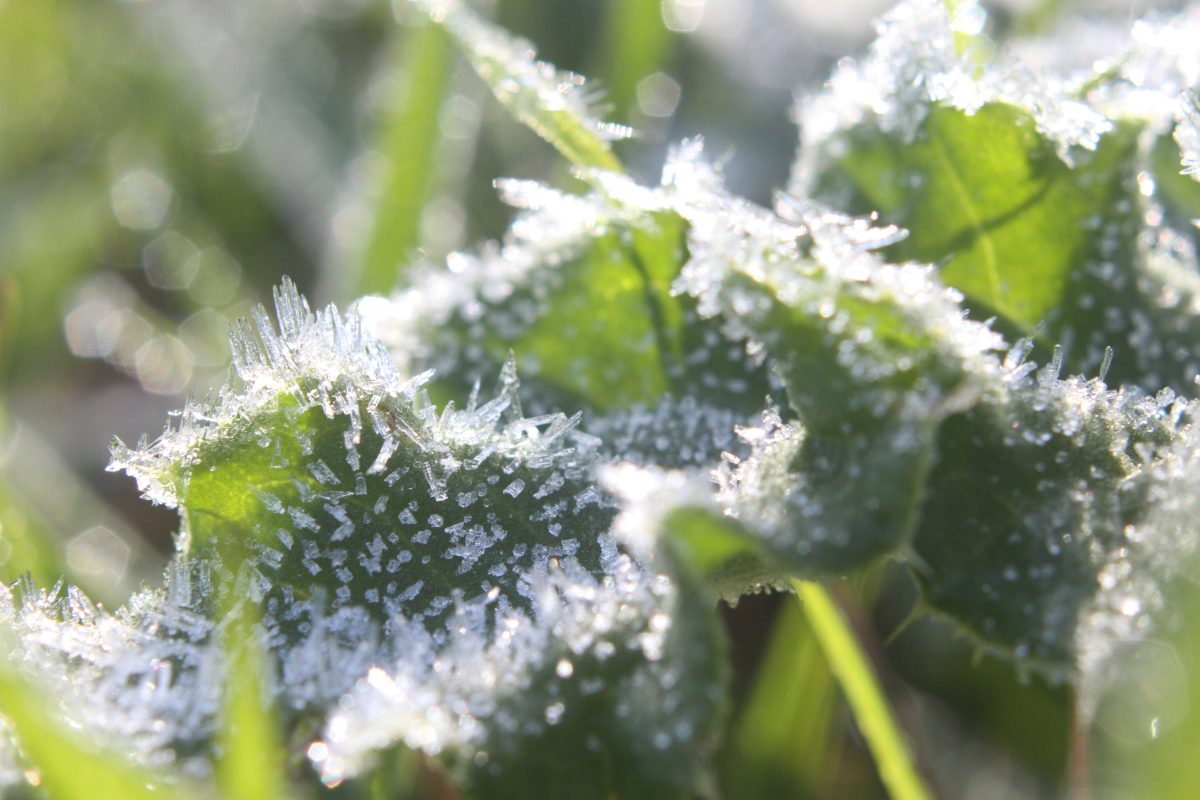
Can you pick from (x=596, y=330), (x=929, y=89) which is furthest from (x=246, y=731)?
(x=929, y=89)

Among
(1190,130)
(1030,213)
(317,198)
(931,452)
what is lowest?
(931,452)

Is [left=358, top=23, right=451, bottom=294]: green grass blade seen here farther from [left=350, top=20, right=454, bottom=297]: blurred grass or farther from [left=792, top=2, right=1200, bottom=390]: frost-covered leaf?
[left=792, top=2, right=1200, bottom=390]: frost-covered leaf

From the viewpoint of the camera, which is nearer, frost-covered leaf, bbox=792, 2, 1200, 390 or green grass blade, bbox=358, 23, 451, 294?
frost-covered leaf, bbox=792, 2, 1200, 390

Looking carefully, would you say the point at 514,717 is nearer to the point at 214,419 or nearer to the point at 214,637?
the point at 214,637

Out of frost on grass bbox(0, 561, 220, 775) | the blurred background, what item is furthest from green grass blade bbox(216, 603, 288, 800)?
the blurred background

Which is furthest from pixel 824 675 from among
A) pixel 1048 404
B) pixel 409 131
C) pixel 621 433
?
pixel 409 131

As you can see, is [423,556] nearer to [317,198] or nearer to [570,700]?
[570,700]

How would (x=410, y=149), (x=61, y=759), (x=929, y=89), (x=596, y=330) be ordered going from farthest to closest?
(x=410, y=149) < (x=596, y=330) < (x=929, y=89) < (x=61, y=759)
